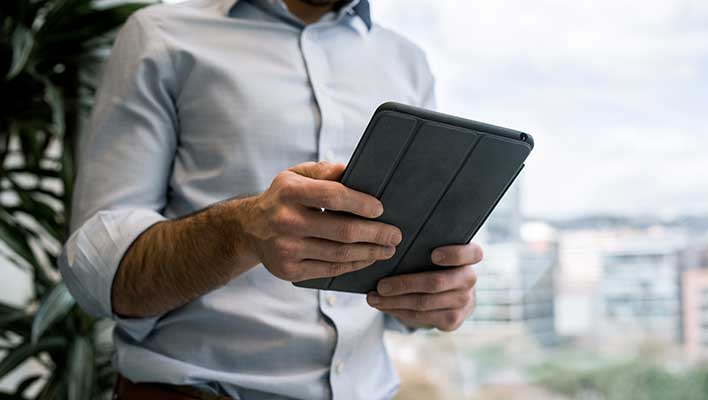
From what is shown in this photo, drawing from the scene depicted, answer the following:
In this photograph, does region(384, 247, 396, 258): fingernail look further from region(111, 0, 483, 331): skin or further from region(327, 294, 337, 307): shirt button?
region(327, 294, 337, 307): shirt button

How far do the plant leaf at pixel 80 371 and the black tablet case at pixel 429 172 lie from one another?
0.79 metres

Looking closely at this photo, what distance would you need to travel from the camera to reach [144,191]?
42.1 inches

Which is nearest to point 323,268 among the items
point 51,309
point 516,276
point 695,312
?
point 51,309

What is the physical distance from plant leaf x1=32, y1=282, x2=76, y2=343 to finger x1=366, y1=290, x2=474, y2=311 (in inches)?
28.5

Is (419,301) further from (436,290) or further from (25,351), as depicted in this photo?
(25,351)

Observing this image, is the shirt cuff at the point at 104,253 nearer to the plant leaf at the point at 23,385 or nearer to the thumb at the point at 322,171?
the thumb at the point at 322,171

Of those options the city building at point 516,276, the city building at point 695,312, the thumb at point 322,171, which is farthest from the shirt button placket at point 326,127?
the city building at point 695,312

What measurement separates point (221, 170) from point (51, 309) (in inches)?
21.7

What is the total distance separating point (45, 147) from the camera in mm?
1695

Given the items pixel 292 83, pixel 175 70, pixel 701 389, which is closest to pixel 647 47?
pixel 701 389

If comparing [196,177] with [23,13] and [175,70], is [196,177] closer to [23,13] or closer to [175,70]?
[175,70]

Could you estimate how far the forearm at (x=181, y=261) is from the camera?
873mm

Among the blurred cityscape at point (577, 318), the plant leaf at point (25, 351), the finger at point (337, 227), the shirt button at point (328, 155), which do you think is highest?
the finger at point (337, 227)

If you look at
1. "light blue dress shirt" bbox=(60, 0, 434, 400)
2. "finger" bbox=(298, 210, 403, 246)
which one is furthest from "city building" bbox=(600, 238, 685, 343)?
"finger" bbox=(298, 210, 403, 246)
